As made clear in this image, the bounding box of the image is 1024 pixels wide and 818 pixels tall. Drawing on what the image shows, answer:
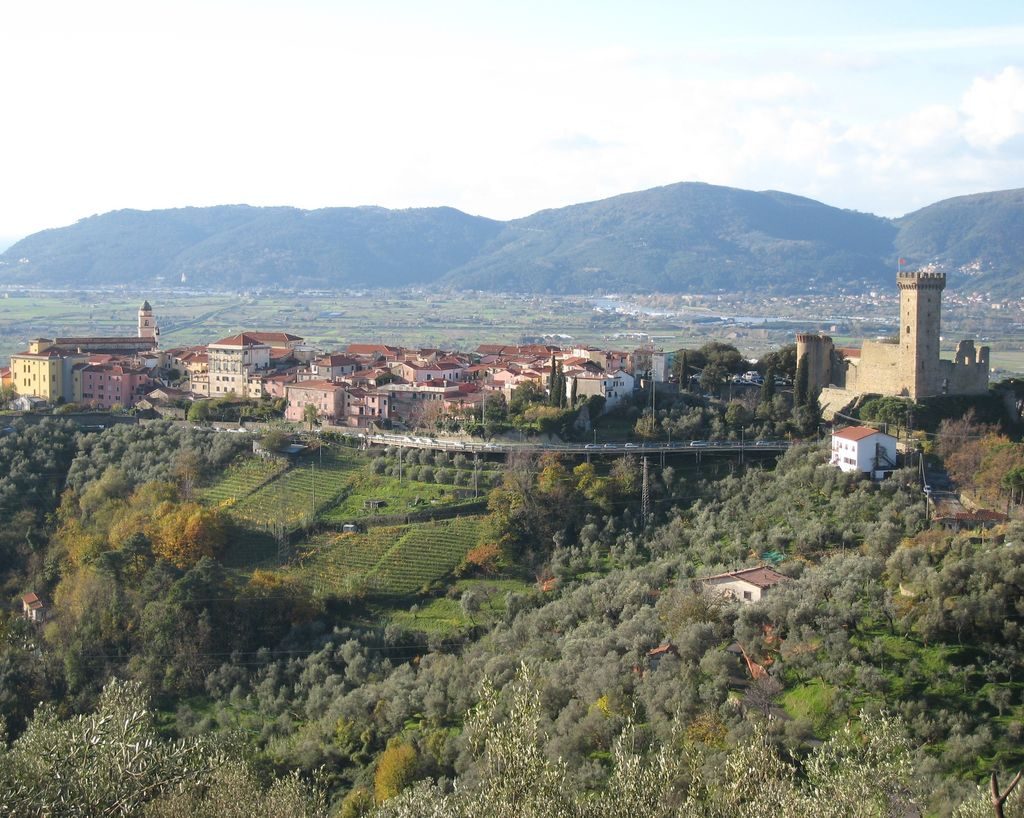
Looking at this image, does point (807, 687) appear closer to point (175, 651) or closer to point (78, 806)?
point (78, 806)

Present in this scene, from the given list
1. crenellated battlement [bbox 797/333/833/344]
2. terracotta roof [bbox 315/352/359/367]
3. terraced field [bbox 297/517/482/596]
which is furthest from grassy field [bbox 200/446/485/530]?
crenellated battlement [bbox 797/333/833/344]

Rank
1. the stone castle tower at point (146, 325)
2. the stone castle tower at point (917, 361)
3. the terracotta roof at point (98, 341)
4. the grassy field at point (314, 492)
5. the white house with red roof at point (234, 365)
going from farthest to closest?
the stone castle tower at point (146, 325) < the terracotta roof at point (98, 341) < the white house with red roof at point (234, 365) < the stone castle tower at point (917, 361) < the grassy field at point (314, 492)

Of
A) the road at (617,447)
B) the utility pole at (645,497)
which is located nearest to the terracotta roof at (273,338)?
Answer: the road at (617,447)

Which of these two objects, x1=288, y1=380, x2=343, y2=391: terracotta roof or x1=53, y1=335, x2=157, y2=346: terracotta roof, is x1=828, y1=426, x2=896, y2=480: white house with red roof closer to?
x1=288, y1=380, x2=343, y2=391: terracotta roof

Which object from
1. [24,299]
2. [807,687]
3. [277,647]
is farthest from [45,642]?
[24,299]

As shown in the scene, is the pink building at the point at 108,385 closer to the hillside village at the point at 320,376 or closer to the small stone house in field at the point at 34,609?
the hillside village at the point at 320,376

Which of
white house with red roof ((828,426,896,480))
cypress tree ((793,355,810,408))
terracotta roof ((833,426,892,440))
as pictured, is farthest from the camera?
cypress tree ((793,355,810,408))
